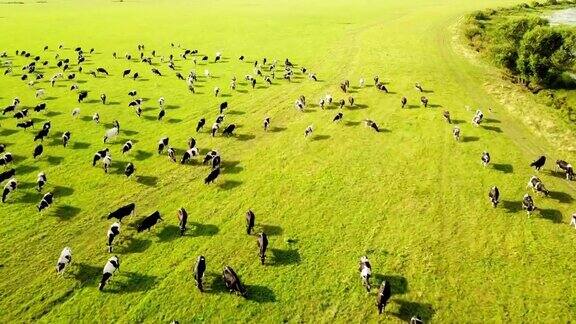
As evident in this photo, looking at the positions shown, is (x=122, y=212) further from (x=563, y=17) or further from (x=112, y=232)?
(x=563, y=17)

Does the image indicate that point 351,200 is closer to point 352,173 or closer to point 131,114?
point 352,173

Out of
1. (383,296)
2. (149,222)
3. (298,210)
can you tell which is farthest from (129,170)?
(383,296)

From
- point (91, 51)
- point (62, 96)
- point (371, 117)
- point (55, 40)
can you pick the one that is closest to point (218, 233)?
point (371, 117)

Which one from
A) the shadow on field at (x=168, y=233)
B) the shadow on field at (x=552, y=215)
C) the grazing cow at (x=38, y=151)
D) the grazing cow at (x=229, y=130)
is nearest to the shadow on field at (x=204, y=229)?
the shadow on field at (x=168, y=233)

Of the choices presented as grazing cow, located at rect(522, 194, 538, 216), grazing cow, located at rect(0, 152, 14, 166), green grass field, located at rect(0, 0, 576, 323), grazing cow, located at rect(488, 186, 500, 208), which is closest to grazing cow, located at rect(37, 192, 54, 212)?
green grass field, located at rect(0, 0, 576, 323)

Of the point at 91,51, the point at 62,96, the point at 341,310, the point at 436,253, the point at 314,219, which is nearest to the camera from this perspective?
the point at 341,310

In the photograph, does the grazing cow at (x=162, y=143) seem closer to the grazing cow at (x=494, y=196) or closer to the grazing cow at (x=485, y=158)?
the grazing cow at (x=494, y=196)
